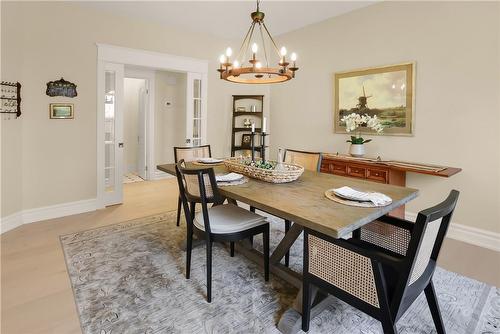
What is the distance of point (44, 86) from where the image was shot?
3.50 metres

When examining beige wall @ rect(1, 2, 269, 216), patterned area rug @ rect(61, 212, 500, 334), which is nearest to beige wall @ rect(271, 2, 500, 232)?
patterned area rug @ rect(61, 212, 500, 334)

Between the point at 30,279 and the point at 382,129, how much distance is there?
3.92 m

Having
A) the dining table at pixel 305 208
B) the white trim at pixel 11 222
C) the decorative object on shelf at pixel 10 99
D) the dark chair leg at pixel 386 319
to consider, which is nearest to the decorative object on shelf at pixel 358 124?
the dining table at pixel 305 208

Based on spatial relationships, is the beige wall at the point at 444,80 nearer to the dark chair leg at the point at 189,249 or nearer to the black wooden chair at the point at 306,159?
the black wooden chair at the point at 306,159

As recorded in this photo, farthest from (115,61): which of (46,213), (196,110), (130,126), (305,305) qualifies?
(305,305)

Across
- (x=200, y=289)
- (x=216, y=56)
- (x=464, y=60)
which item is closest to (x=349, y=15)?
(x=464, y=60)

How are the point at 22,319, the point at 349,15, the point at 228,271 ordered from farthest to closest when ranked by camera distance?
the point at 349,15
the point at 228,271
the point at 22,319

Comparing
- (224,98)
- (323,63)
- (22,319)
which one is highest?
(323,63)

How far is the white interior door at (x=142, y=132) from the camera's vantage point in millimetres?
6086

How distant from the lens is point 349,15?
3.97m

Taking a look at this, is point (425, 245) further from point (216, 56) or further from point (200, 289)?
point (216, 56)

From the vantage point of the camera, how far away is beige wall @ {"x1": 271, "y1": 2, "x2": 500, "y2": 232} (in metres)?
2.89

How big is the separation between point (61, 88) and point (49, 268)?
2.27 metres

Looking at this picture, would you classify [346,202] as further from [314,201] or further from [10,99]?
[10,99]
